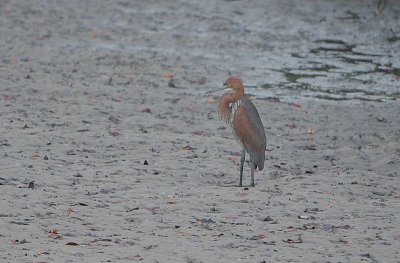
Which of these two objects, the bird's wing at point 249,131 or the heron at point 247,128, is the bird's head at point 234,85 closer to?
the heron at point 247,128

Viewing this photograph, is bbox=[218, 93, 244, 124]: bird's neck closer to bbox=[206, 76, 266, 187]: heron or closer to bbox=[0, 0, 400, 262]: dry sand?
bbox=[206, 76, 266, 187]: heron

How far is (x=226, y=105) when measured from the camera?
6.95 meters

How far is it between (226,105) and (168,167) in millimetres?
948

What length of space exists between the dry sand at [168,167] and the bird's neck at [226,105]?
2.08 ft

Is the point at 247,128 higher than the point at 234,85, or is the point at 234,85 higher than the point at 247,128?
the point at 234,85

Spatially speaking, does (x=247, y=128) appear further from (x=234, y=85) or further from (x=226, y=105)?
(x=234, y=85)

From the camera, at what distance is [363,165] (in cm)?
757

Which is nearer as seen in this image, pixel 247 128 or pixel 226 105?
pixel 247 128

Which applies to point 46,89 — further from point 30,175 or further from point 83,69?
point 30,175

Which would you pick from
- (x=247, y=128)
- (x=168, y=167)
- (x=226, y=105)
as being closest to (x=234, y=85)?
(x=226, y=105)

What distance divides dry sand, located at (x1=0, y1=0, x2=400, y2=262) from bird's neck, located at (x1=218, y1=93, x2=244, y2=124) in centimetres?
63

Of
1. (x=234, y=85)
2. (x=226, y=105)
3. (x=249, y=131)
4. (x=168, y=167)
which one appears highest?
(x=234, y=85)

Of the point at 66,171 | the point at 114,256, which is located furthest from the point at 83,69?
the point at 114,256

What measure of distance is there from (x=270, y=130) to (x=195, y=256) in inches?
182
